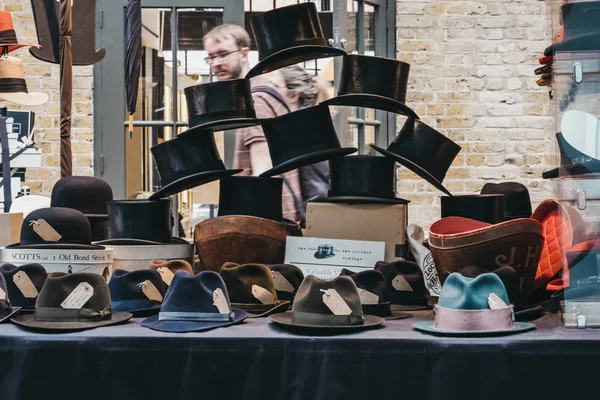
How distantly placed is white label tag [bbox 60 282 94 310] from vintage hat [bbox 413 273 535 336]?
82 cm

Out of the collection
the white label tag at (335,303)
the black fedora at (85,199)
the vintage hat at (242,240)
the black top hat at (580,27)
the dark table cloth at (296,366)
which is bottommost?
the dark table cloth at (296,366)

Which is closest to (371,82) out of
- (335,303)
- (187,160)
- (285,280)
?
(187,160)

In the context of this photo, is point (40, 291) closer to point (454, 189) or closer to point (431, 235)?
point (431, 235)

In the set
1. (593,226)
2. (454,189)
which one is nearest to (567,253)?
(593,226)

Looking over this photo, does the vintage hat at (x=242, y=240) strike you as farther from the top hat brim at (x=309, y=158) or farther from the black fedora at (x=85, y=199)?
the black fedora at (x=85, y=199)

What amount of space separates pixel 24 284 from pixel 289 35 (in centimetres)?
123

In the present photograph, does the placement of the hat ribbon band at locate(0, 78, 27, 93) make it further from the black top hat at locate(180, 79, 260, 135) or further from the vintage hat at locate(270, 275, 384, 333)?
the vintage hat at locate(270, 275, 384, 333)

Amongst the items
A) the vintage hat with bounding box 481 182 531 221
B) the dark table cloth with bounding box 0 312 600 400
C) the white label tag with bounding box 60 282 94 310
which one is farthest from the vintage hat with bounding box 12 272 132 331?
the vintage hat with bounding box 481 182 531 221

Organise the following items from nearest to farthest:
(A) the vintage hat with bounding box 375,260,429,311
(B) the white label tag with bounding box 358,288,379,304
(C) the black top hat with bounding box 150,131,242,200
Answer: (B) the white label tag with bounding box 358,288,379,304
(A) the vintage hat with bounding box 375,260,429,311
(C) the black top hat with bounding box 150,131,242,200

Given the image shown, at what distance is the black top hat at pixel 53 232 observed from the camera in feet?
8.31

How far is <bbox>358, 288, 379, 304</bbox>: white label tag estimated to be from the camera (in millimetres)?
2285

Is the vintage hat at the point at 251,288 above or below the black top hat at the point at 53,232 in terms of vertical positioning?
below

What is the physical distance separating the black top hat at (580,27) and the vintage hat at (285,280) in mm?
937

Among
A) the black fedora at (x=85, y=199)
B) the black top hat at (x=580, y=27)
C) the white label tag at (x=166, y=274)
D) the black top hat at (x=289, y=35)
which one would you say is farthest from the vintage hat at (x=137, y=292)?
the black top hat at (x=580, y=27)
